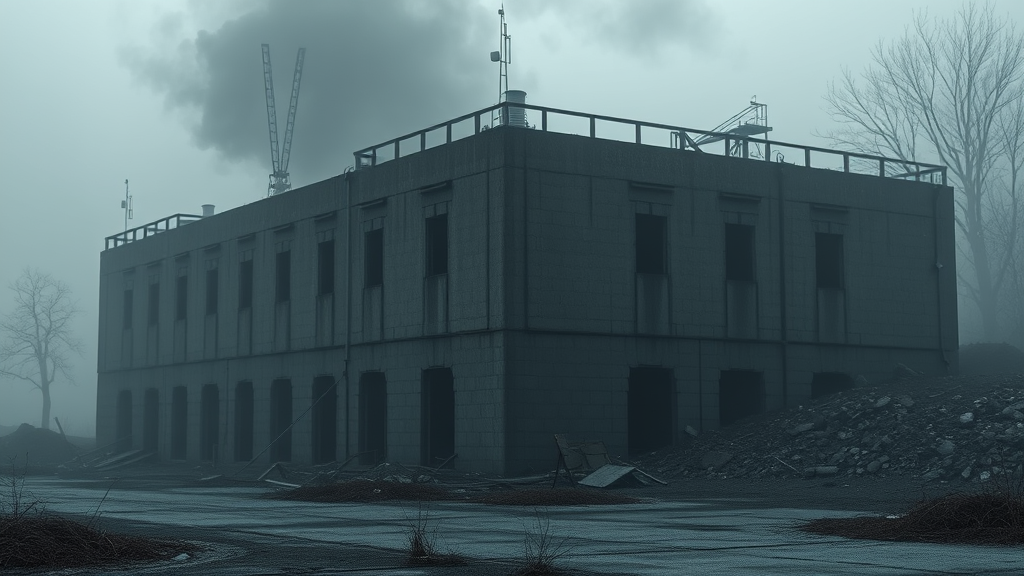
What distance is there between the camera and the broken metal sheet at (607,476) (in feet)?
80.6

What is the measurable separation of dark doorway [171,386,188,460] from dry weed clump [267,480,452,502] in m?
21.9

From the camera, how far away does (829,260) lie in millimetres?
34156

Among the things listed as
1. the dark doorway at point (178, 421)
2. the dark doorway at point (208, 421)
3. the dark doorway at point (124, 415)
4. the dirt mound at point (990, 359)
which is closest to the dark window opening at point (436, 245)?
the dark doorway at point (208, 421)

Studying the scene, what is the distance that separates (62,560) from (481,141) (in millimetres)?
19648

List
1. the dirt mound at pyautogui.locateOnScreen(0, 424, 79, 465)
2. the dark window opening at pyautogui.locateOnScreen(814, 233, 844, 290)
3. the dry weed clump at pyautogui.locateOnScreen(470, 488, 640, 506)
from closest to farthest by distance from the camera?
the dry weed clump at pyautogui.locateOnScreen(470, 488, 640, 506)
the dark window opening at pyautogui.locateOnScreen(814, 233, 844, 290)
the dirt mound at pyautogui.locateOnScreen(0, 424, 79, 465)

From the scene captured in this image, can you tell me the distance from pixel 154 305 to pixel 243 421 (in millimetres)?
8346

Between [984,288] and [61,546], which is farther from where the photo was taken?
[984,288]

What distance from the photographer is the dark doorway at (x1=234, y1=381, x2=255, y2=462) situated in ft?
129

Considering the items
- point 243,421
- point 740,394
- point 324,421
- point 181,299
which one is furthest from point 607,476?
point 181,299

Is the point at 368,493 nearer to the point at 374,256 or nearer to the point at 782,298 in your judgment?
the point at 374,256

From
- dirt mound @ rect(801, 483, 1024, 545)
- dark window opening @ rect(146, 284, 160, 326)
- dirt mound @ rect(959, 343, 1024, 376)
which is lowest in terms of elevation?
dirt mound @ rect(801, 483, 1024, 545)

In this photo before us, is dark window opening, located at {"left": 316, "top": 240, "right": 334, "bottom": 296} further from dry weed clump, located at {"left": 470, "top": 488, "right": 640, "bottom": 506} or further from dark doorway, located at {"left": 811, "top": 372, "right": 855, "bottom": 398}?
dry weed clump, located at {"left": 470, "top": 488, "right": 640, "bottom": 506}

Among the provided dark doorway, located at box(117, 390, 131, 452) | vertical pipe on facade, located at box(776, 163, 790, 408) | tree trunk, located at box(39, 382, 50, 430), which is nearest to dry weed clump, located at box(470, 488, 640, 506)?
vertical pipe on facade, located at box(776, 163, 790, 408)

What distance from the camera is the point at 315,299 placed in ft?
116
